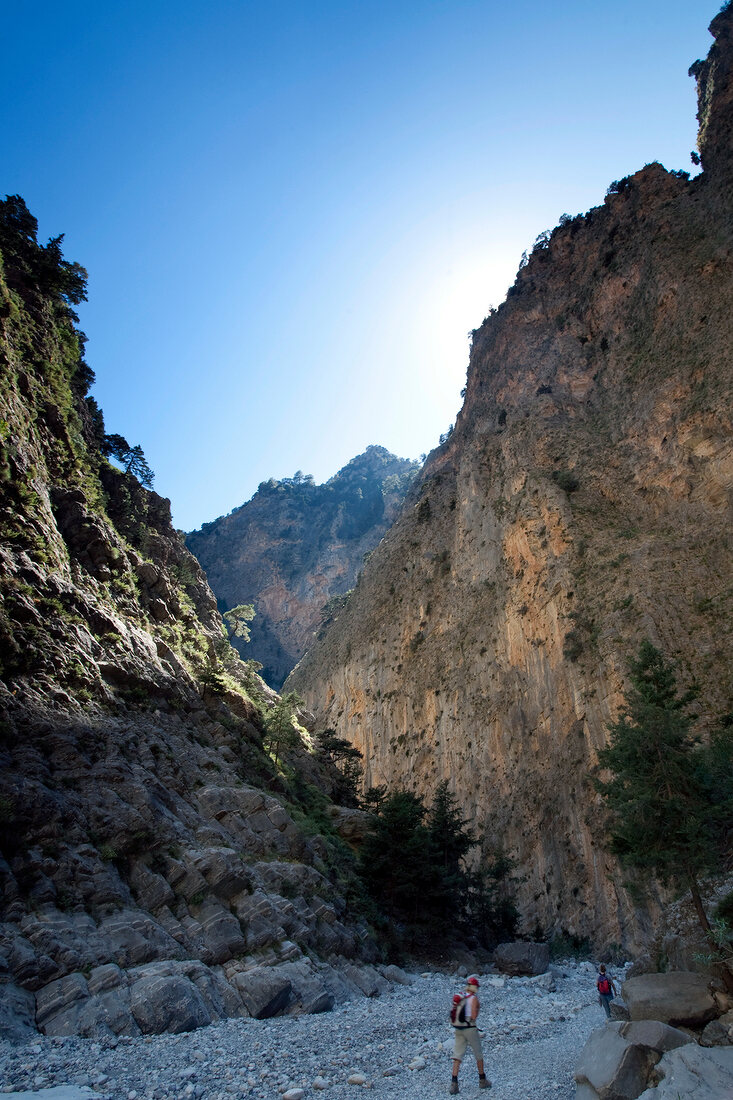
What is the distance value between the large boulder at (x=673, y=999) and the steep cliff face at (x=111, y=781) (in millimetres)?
7059

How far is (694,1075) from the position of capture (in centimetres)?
640

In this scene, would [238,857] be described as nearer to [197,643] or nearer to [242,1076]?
[242,1076]

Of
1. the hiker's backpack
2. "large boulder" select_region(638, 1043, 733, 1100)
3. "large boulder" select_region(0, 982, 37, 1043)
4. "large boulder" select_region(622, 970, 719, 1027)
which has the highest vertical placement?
"large boulder" select_region(0, 982, 37, 1043)

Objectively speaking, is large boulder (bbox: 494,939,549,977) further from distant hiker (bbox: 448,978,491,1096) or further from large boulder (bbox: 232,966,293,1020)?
distant hiker (bbox: 448,978,491,1096)

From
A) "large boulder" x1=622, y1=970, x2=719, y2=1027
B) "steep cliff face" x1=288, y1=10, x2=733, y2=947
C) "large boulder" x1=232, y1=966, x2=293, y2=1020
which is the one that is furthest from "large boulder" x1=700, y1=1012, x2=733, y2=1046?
"steep cliff face" x1=288, y1=10, x2=733, y2=947

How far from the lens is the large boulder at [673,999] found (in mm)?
8188

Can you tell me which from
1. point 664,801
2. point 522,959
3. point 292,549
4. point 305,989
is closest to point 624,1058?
point 664,801

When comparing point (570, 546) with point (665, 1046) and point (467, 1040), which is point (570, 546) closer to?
point (665, 1046)

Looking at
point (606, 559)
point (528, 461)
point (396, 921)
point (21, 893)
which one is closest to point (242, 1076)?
point (21, 893)

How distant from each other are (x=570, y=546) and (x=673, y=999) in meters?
29.9

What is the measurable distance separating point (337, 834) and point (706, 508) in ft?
87.6

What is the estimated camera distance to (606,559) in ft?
110

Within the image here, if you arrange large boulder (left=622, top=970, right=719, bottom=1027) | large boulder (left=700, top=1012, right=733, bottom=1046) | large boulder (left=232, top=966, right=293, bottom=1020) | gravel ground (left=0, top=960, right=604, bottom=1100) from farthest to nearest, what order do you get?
large boulder (left=232, top=966, right=293, bottom=1020) < large boulder (left=622, top=970, right=719, bottom=1027) < large boulder (left=700, top=1012, right=733, bottom=1046) < gravel ground (left=0, top=960, right=604, bottom=1100)

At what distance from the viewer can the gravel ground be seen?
23.2 feet
